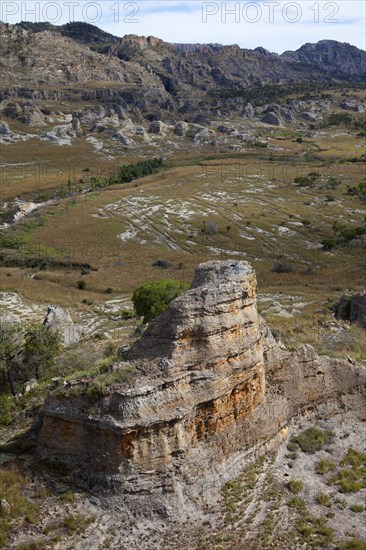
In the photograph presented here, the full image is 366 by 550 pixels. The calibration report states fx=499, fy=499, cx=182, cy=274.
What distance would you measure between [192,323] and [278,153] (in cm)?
14266

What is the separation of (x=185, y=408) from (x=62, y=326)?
826 inches

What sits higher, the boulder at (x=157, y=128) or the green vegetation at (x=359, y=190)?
the boulder at (x=157, y=128)

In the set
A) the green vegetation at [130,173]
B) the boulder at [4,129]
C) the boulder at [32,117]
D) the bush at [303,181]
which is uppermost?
the boulder at [32,117]

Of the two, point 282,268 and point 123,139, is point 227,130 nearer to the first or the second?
point 123,139

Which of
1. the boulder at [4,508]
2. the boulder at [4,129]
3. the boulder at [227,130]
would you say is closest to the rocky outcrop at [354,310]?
the boulder at [4,508]

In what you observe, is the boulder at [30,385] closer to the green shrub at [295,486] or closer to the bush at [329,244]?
the green shrub at [295,486]

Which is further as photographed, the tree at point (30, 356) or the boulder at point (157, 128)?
the boulder at point (157, 128)

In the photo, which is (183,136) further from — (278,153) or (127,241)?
(127,241)

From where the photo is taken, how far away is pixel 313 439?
19547 millimetres

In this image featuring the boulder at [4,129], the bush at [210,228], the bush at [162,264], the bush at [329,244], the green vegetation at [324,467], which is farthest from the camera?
the boulder at [4,129]

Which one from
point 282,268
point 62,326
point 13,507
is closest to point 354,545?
point 13,507

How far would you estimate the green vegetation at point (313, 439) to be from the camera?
1906 cm

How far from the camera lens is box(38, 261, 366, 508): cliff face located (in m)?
14.7

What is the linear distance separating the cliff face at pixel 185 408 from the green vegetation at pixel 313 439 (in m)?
0.99
